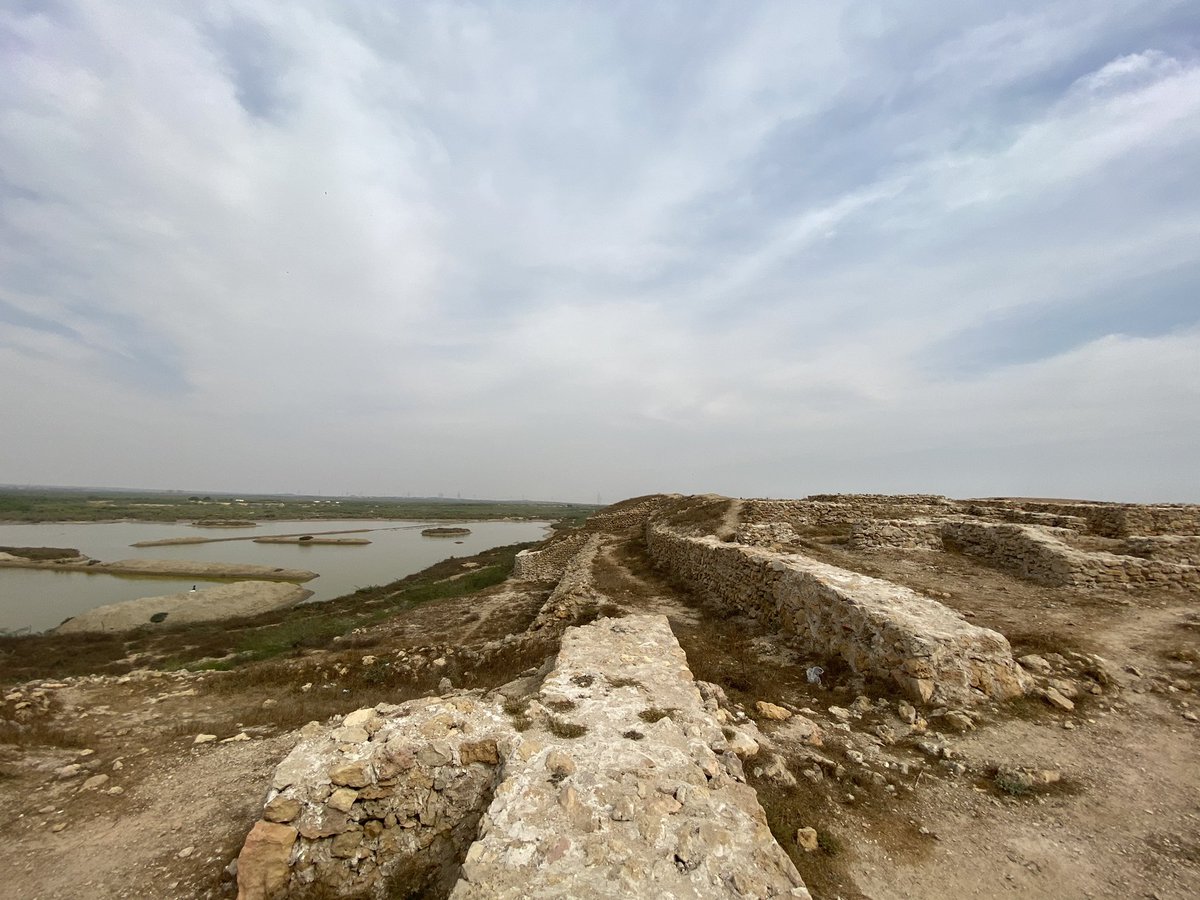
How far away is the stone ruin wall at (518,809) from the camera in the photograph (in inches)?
122

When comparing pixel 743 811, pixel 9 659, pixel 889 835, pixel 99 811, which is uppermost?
pixel 743 811

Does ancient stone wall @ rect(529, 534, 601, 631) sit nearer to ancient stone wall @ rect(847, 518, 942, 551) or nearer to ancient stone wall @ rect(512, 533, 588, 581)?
ancient stone wall @ rect(512, 533, 588, 581)

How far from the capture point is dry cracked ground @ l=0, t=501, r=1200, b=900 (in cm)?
385

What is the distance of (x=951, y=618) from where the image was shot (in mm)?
7305

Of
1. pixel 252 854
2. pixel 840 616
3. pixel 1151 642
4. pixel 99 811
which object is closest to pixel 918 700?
pixel 840 616

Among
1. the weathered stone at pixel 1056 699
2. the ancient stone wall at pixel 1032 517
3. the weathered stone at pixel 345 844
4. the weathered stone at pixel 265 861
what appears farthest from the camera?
the ancient stone wall at pixel 1032 517

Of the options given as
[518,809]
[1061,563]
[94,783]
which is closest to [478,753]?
[518,809]

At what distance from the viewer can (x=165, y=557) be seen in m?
42.0

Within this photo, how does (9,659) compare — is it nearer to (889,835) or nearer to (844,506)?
(889,835)

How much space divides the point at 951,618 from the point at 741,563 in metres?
4.97

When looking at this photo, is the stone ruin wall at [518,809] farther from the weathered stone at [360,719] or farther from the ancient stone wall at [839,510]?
the ancient stone wall at [839,510]

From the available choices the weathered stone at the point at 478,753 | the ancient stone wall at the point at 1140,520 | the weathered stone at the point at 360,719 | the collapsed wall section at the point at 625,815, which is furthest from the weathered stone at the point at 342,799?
the ancient stone wall at the point at 1140,520

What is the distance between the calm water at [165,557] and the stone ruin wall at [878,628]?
987 inches

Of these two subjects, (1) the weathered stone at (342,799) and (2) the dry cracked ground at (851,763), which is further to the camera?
(1) the weathered stone at (342,799)
